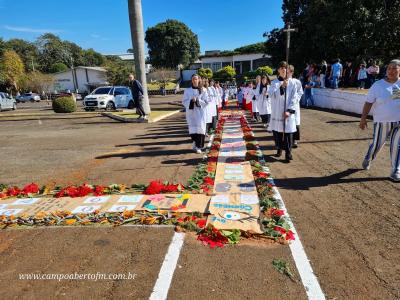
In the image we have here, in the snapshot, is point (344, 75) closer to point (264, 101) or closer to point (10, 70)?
point (264, 101)

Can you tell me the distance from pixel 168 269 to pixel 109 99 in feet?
63.3

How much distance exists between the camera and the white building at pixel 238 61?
6096cm

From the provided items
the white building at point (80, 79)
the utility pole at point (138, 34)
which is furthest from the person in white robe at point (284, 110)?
the white building at point (80, 79)

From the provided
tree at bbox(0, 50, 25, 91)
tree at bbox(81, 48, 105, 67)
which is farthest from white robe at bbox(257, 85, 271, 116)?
tree at bbox(81, 48, 105, 67)

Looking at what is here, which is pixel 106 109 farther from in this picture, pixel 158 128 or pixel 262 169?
pixel 262 169

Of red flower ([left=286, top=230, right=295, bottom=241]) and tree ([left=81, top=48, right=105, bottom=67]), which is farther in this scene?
tree ([left=81, top=48, right=105, bottom=67])

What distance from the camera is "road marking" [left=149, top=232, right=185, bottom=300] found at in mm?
2818

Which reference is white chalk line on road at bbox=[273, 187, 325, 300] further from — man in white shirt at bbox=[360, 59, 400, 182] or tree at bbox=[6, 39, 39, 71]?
tree at bbox=[6, 39, 39, 71]

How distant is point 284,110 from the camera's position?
269 inches

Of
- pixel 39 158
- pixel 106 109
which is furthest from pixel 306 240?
pixel 106 109

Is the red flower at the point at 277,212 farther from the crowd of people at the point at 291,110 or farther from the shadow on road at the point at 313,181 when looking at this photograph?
the crowd of people at the point at 291,110

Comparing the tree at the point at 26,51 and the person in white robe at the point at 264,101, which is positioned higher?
the tree at the point at 26,51

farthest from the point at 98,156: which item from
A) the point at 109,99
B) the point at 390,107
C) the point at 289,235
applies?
the point at 109,99

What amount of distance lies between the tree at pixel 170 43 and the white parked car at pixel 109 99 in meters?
43.7
